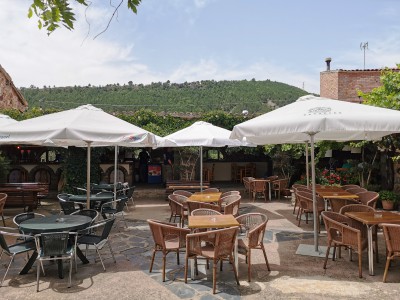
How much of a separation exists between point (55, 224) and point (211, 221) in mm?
2237

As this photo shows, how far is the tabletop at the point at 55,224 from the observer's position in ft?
16.1

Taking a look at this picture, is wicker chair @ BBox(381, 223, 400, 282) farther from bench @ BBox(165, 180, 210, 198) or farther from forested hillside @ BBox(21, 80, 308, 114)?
forested hillside @ BBox(21, 80, 308, 114)

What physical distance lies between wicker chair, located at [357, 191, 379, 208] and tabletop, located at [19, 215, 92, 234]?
18.1ft

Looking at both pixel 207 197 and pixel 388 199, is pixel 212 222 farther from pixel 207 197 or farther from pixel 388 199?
pixel 388 199

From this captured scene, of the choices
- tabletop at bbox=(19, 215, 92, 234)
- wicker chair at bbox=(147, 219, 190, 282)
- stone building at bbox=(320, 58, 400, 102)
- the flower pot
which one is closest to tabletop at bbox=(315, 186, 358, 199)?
the flower pot

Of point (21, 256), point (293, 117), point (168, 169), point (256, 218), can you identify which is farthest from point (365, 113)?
point (168, 169)

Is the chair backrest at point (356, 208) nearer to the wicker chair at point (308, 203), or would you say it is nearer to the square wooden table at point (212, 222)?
the wicker chair at point (308, 203)

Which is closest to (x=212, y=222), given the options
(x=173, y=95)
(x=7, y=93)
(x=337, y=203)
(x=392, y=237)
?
(x=392, y=237)

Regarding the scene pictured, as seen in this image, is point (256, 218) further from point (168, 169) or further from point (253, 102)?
point (253, 102)

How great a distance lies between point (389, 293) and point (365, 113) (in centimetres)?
233

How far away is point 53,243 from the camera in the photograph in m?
4.61

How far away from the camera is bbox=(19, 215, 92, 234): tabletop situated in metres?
4.89

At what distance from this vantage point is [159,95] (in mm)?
35469

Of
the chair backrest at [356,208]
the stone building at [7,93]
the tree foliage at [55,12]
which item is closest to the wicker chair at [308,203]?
the chair backrest at [356,208]
